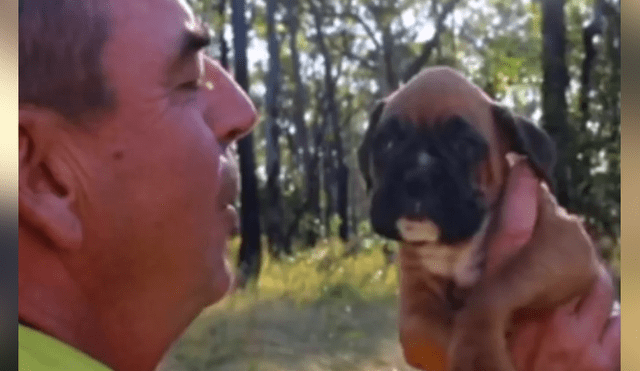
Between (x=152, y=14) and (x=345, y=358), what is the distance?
96 cm

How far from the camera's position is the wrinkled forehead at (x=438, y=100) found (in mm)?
1572

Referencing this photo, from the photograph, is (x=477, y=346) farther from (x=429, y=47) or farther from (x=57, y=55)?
(x=57, y=55)

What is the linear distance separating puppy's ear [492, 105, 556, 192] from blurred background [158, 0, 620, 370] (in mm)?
27

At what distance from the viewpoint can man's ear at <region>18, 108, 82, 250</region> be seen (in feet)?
3.20

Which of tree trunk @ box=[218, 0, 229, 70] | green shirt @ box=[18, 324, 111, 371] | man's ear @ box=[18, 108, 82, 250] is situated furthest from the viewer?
tree trunk @ box=[218, 0, 229, 70]

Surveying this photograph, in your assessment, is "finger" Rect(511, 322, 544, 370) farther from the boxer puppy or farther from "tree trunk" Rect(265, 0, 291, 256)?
"tree trunk" Rect(265, 0, 291, 256)

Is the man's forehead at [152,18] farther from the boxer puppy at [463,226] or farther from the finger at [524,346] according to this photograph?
the finger at [524,346]

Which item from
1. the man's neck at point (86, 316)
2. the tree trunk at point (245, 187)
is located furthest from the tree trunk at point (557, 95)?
the man's neck at point (86, 316)

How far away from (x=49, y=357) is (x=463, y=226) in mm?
1083

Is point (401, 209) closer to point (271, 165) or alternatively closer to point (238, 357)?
point (271, 165)

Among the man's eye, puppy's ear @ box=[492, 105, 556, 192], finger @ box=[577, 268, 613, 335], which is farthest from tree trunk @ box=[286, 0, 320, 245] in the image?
finger @ box=[577, 268, 613, 335]

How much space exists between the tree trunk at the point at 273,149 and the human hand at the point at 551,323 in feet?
1.80

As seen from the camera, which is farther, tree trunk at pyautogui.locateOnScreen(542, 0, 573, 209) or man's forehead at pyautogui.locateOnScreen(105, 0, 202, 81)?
tree trunk at pyautogui.locateOnScreen(542, 0, 573, 209)

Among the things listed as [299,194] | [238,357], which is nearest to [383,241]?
[299,194]
